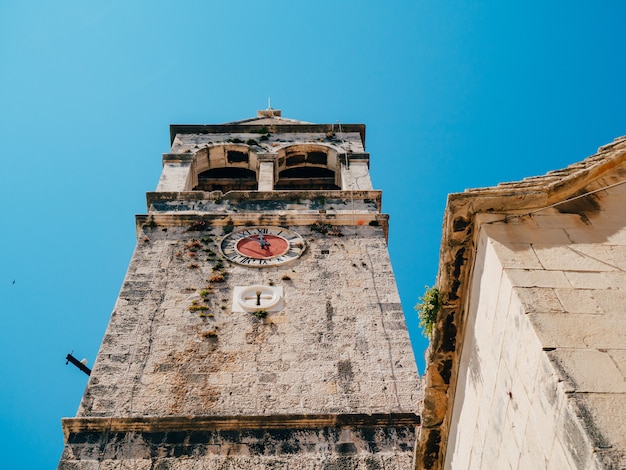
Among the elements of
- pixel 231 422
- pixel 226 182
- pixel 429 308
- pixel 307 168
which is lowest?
pixel 429 308

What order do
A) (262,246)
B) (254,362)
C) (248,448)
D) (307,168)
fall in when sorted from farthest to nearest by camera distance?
(307,168) → (262,246) → (254,362) → (248,448)

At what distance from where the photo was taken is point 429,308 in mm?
4727

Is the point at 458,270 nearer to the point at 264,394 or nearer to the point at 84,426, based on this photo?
the point at 264,394

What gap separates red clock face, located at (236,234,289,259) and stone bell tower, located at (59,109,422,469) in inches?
1.4

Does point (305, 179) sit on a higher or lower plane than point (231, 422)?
higher

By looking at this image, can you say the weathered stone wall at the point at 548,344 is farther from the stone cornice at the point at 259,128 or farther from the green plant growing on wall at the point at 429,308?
the stone cornice at the point at 259,128

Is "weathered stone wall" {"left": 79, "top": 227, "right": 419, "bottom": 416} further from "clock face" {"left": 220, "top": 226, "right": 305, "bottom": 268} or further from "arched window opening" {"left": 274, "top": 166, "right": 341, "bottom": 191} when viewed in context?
"arched window opening" {"left": 274, "top": 166, "right": 341, "bottom": 191}

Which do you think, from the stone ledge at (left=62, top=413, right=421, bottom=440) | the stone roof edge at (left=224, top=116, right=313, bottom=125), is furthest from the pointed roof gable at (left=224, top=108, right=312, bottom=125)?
the stone ledge at (left=62, top=413, right=421, bottom=440)

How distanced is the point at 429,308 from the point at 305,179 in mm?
12128

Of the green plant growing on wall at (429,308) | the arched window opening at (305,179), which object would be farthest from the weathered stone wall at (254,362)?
the arched window opening at (305,179)

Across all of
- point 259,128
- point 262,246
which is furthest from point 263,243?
point 259,128

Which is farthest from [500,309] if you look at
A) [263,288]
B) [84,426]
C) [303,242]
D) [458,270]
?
[303,242]

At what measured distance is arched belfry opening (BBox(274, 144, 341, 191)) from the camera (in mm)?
16547

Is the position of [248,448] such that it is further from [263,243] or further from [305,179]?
[305,179]
